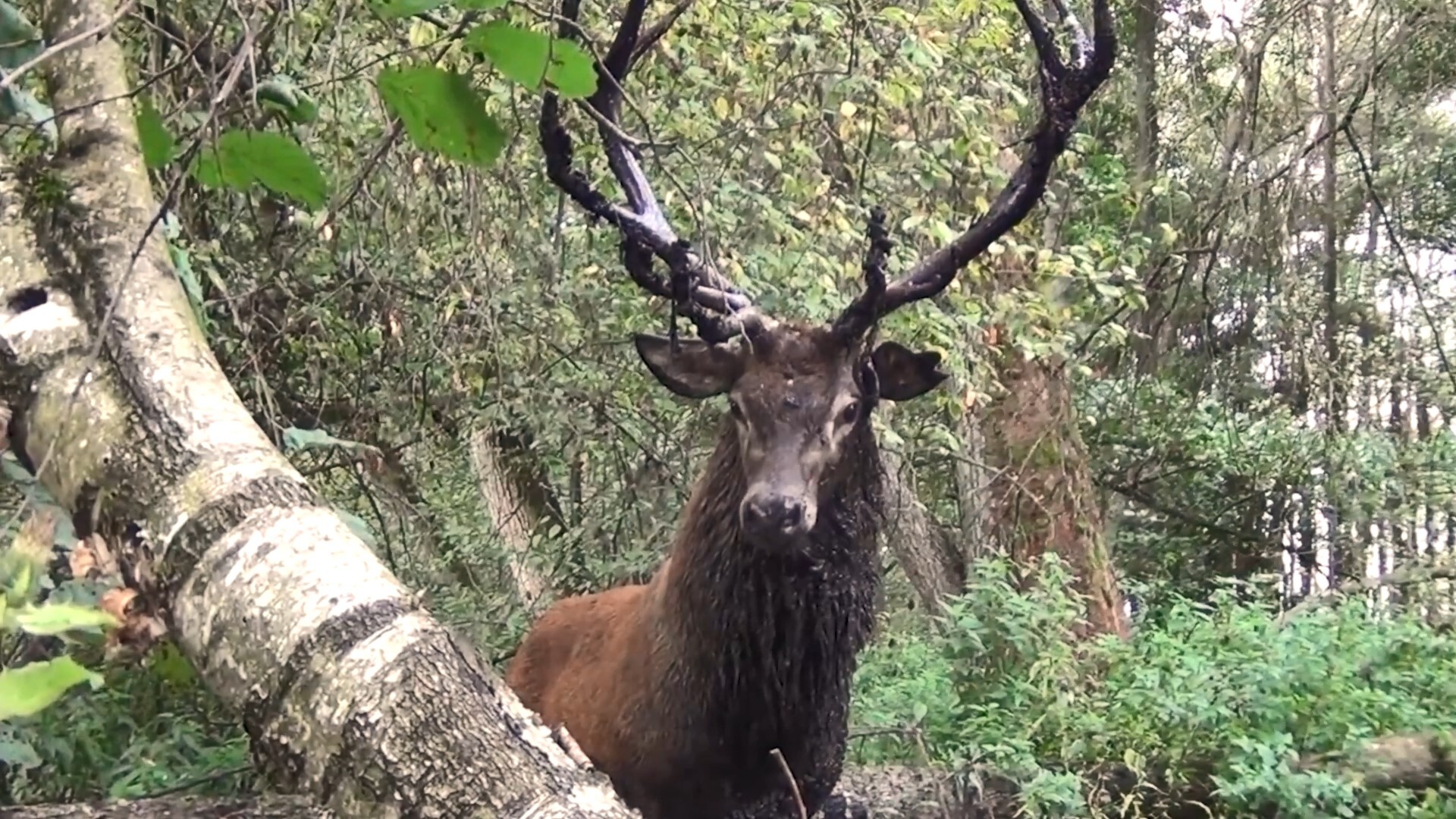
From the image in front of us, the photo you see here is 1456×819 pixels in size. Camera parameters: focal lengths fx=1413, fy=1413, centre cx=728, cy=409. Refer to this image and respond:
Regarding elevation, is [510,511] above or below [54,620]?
below

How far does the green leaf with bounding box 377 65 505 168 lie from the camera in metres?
1.50

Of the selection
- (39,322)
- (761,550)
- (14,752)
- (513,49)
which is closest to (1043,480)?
(761,550)

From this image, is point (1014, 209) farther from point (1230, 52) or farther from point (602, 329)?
point (1230, 52)

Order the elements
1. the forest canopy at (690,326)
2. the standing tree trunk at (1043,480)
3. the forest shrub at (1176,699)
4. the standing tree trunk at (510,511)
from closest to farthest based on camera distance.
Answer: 1. the forest canopy at (690,326)
2. the forest shrub at (1176,699)
3. the standing tree trunk at (510,511)
4. the standing tree trunk at (1043,480)

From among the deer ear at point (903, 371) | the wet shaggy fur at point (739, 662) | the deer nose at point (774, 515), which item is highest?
the deer ear at point (903, 371)

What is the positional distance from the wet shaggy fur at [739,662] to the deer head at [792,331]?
149 mm

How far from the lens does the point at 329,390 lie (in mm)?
5770

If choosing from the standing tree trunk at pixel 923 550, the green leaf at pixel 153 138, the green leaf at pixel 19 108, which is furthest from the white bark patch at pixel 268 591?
the standing tree trunk at pixel 923 550

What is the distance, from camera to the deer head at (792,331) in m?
3.85

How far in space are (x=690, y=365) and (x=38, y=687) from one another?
387cm

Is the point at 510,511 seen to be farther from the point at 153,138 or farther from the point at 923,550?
the point at 153,138

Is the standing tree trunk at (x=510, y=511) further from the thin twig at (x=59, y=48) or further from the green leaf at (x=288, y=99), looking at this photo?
the thin twig at (x=59, y=48)

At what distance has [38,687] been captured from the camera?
0.57 meters

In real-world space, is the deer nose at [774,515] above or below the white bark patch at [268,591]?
below
